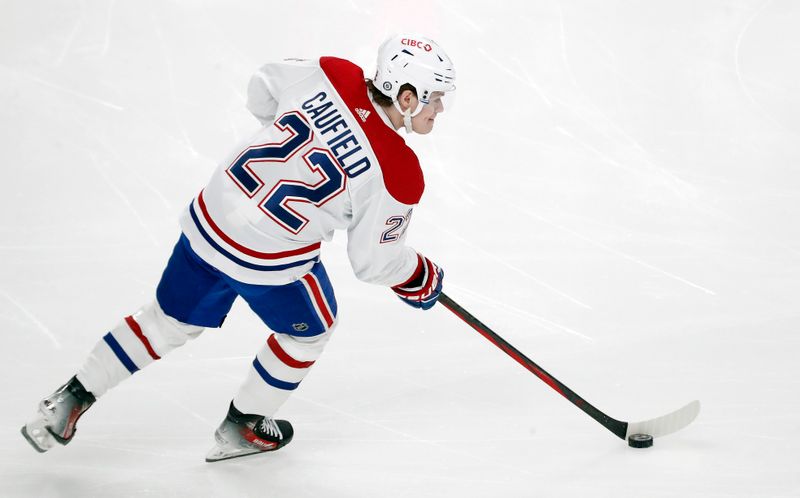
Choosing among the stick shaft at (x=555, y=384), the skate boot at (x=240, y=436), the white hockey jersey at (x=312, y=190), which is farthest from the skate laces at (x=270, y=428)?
the stick shaft at (x=555, y=384)

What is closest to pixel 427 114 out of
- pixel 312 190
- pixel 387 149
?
pixel 387 149

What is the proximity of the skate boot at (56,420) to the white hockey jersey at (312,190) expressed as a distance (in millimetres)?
529

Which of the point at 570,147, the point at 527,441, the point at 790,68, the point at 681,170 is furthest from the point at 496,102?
the point at 527,441

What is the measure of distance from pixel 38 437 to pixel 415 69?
138cm

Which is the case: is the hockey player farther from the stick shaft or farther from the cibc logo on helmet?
the stick shaft

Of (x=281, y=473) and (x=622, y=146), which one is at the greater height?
(x=622, y=146)

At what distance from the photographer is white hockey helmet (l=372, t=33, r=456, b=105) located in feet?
8.43

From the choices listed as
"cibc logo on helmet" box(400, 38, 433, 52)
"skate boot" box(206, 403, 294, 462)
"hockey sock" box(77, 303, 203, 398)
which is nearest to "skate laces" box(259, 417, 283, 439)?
"skate boot" box(206, 403, 294, 462)

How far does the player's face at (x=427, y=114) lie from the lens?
103 inches

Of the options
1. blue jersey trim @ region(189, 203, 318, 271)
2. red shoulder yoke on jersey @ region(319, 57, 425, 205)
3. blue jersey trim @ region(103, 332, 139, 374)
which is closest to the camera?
red shoulder yoke on jersey @ region(319, 57, 425, 205)

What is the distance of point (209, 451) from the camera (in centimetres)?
290

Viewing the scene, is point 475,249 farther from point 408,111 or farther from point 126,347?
point 126,347

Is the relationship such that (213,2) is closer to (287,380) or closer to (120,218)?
(120,218)

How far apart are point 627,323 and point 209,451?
162 cm
